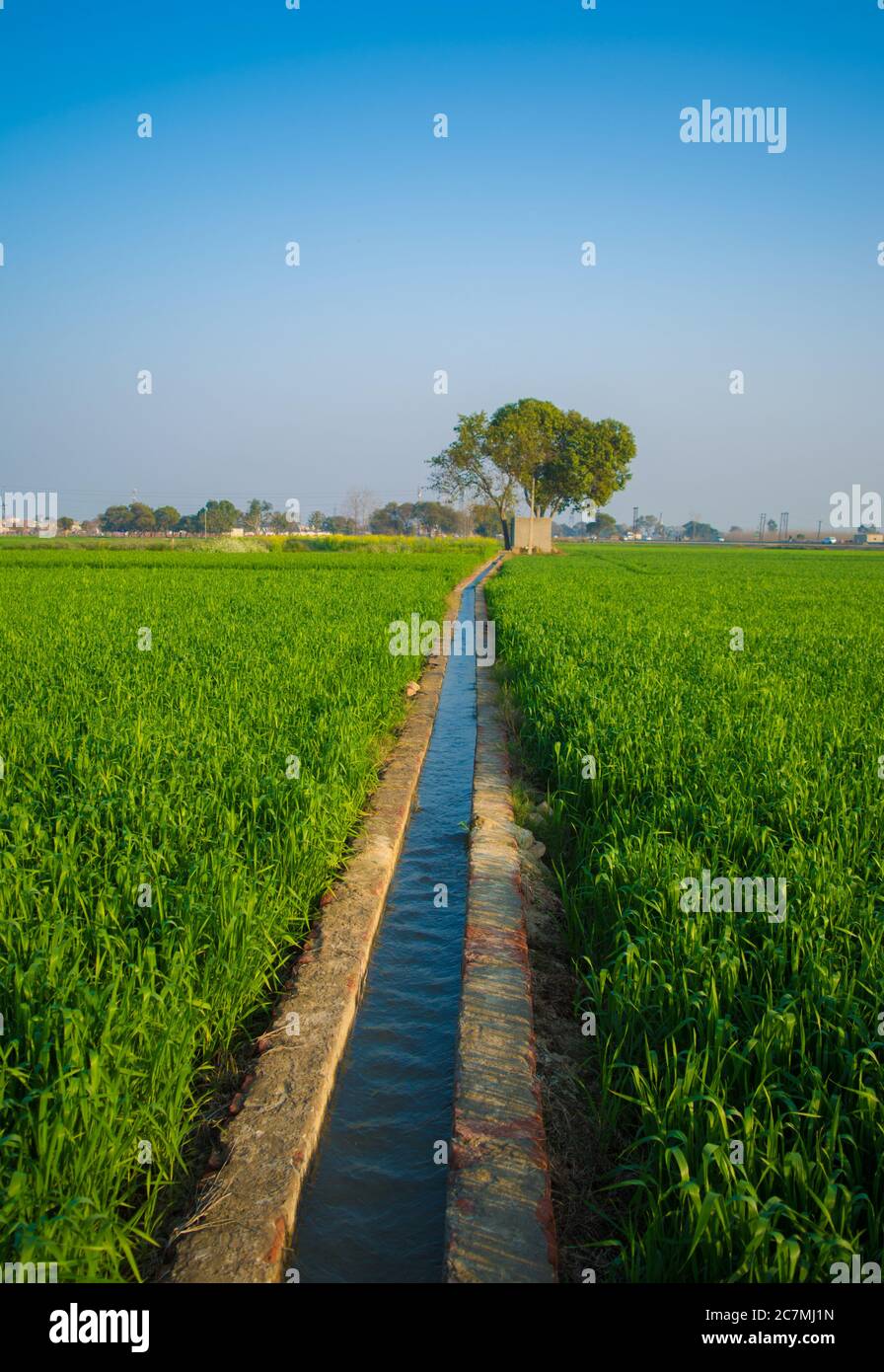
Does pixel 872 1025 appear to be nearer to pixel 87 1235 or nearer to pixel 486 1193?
pixel 486 1193

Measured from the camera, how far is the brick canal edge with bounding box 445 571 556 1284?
6.07 ft

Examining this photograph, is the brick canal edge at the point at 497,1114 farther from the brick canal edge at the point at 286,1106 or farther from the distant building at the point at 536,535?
the distant building at the point at 536,535

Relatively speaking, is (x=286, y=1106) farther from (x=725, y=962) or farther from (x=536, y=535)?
(x=536, y=535)

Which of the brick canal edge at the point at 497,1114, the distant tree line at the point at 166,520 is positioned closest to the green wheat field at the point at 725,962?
the brick canal edge at the point at 497,1114

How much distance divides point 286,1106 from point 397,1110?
1.47ft

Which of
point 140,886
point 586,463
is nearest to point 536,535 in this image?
point 586,463

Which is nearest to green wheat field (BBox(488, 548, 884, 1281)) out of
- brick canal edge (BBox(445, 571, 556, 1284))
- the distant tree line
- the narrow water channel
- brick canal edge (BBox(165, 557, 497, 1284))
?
brick canal edge (BBox(445, 571, 556, 1284))

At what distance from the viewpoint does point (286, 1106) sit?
92.6 inches

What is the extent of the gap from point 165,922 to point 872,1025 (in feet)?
6.93

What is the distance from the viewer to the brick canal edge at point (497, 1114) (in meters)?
1.85

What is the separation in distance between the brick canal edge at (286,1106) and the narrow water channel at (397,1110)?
0.33 ft

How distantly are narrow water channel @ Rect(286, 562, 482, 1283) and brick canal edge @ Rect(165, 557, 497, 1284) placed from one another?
0.33 feet

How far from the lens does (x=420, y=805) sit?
5.74 meters
